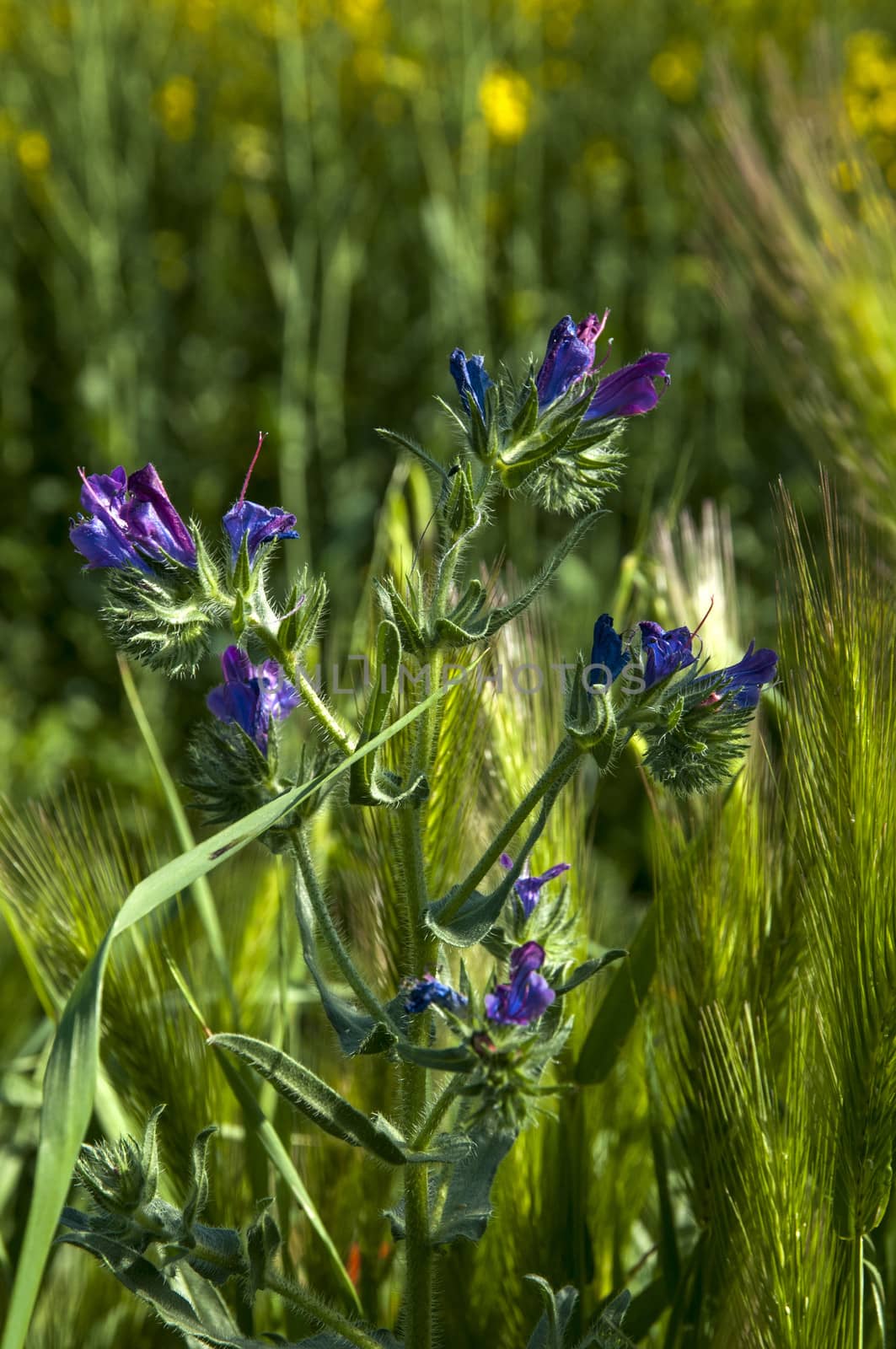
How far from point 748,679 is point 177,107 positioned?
3.76 meters

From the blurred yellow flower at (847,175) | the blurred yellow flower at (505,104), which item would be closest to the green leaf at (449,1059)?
the blurred yellow flower at (847,175)

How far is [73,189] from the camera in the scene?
12.8 feet

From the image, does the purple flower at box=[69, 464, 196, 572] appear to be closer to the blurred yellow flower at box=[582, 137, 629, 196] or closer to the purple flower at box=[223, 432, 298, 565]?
the purple flower at box=[223, 432, 298, 565]

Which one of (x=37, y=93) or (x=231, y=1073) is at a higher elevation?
(x=37, y=93)

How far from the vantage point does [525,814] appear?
0.93m

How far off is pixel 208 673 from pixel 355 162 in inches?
71.5

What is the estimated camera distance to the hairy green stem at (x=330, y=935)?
0.96 m

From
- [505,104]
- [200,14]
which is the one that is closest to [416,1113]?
[505,104]

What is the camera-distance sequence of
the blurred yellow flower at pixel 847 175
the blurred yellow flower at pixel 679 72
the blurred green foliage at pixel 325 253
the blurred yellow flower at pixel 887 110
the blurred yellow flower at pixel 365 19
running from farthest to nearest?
the blurred yellow flower at pixel 679 72 < the blurred yellow flower at pixel 887 110 < the blurred yellow flower at pixel 365 19 < the blurred green foliage at pixel 325 253 < the blurred yellow flower at pixel 847 175

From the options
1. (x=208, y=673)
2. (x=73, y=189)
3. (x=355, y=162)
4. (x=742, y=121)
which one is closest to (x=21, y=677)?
(x=208, y=673)

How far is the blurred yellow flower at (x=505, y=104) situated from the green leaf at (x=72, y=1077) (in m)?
2.92

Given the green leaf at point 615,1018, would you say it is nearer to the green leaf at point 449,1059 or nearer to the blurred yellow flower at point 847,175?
the green leaf at point 449,1059

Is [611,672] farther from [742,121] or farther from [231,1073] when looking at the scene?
[742,121]

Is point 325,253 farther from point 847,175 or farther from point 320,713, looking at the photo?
point 320,713
